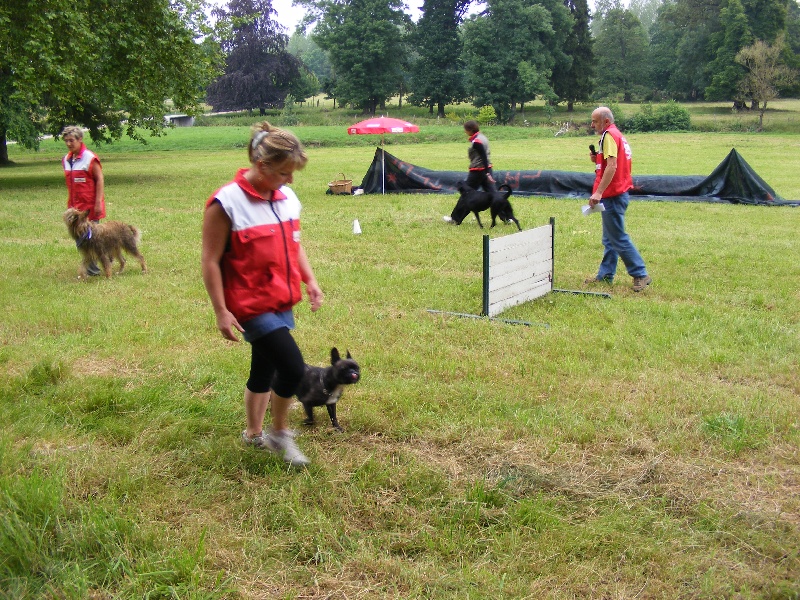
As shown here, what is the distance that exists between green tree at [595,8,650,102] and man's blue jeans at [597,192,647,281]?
82.4 m

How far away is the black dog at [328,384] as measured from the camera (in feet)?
14.2

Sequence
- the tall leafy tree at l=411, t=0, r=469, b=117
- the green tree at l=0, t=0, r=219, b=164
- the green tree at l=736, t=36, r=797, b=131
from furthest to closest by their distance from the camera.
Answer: the tall leafy tree at l=411, t=0, r=469, b=117 → the green tree at l=736, t=36, r=797, b=131 → the green tree at l=0, t=0, r=219, b=164

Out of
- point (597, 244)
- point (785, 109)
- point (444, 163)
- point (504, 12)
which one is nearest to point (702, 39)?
point (785, 109)

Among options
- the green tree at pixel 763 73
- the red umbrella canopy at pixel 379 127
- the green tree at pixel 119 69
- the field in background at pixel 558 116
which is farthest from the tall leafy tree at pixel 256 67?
the red umbrella canopy at pixel 379 127

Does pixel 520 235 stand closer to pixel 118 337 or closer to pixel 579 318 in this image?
pixel 579 318

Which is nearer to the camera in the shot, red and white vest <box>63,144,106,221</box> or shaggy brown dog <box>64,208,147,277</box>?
red and white vest <box>63,144,106,221</box>

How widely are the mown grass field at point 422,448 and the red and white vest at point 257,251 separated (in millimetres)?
981

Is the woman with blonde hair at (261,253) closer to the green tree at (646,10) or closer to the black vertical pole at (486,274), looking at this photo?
the black vertical pole at (486,274)

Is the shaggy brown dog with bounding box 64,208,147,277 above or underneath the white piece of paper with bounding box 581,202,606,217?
A: underneath

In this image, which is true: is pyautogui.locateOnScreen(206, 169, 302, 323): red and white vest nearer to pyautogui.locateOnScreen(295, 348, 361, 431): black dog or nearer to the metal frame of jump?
pyautogui.locateOnScreen(295, 348, 361, 431): black dog

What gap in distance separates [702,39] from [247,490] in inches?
3338

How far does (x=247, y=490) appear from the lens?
148 inches

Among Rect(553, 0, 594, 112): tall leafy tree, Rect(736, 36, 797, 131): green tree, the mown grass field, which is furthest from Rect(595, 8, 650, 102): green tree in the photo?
the mown grass field

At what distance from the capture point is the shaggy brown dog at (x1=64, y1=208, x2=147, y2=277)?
8766mm
